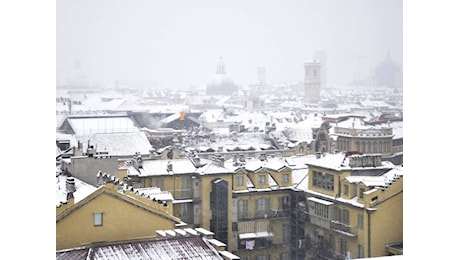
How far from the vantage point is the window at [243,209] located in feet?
23.0

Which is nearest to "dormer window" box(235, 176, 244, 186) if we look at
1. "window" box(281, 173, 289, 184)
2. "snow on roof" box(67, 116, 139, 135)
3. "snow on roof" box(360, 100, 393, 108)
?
"window" box(281, 173, 289, 184)

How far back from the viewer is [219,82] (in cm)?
702

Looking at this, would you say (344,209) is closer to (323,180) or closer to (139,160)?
(323,180)

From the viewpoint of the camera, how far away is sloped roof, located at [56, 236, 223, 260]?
248 inches

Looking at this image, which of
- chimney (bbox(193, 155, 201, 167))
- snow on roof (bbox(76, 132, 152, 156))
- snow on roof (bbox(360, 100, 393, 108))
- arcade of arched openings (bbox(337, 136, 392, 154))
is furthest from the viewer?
snow on roof (bbox(360, 100, 393, 108))

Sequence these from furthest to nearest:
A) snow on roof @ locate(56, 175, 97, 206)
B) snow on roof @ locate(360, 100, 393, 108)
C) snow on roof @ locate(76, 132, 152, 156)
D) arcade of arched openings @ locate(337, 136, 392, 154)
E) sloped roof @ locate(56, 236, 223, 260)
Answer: snow on roof @ locate(360, 100, 393, 108) < arcade of arched openings @ locate(337, 136, 392, 154) < snow on roof @ locate(76, 132, 152, 156) < sloped roof @ locate(56, 236, 223, 260) < snow on roof @ locate(56, 175, 97, 206)

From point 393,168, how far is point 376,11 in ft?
4.65

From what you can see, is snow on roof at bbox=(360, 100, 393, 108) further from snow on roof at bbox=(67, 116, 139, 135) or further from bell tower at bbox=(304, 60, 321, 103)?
snow on roof at bbox=(67, 116, 139, 135)

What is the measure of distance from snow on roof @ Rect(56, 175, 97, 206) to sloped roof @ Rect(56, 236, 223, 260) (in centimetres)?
39

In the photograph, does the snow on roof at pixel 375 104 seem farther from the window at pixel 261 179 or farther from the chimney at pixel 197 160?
the chimney at pixel 197 160

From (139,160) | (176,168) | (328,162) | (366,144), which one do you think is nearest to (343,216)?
(328,162)

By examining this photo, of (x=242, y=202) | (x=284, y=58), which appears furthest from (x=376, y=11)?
(x=242, y=202)

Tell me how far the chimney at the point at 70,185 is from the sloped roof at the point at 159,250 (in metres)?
0.44
